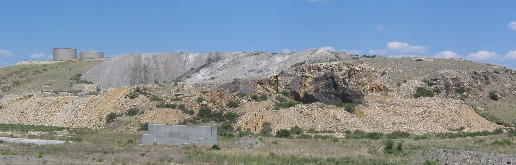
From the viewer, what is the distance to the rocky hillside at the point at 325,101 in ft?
153

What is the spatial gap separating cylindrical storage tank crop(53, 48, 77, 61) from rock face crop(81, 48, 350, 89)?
26.0 m

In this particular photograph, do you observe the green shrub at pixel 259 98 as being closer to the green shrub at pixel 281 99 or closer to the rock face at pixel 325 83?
the green shrub at pixel 281 99

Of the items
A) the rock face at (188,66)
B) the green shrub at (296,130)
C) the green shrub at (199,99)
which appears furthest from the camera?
the rock face at (188,66)

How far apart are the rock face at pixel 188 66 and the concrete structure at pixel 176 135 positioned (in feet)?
122

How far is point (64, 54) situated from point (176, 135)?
273 ft

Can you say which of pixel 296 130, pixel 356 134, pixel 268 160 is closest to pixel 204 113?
pixel 296 130

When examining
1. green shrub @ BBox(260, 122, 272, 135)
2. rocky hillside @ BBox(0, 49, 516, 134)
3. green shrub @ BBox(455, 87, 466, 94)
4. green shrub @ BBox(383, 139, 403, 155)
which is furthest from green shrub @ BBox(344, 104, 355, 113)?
green shrub @ BBox(455, 87, 466, 94)

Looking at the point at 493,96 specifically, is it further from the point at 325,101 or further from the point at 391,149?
the point at 391,149

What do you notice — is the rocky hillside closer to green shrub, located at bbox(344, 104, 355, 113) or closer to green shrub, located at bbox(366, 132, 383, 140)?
green shrub, located at bbox(344, 104, 355, 113)

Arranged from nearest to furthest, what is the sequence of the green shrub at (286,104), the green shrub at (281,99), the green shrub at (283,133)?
the green shrub at (283,133)
the green shrub at (286,104)
the green shrub at (281,99)

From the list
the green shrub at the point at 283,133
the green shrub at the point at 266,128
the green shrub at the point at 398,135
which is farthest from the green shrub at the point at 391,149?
the green shrub at the point at 266,128

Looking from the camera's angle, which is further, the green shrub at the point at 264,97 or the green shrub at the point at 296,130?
the green shrub at the point at 264,97

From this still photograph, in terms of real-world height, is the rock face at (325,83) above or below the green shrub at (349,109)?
above

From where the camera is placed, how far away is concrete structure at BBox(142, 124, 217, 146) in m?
35.9
